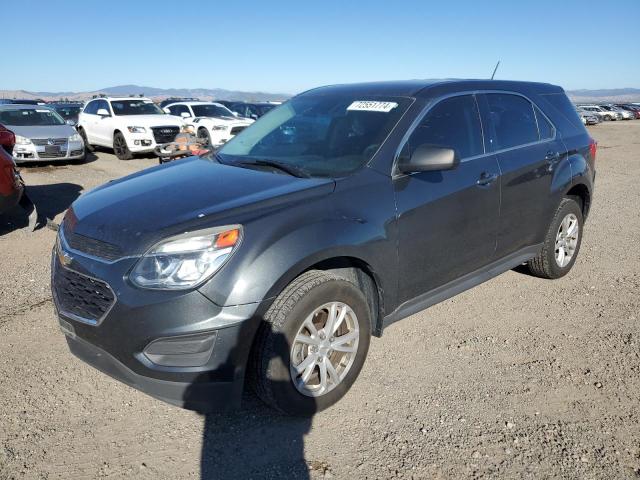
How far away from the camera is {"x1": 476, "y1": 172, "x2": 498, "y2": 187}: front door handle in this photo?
11.8ft

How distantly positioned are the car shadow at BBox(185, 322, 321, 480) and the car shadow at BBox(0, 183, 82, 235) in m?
4.63

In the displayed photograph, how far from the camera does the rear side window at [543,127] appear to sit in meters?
4.39

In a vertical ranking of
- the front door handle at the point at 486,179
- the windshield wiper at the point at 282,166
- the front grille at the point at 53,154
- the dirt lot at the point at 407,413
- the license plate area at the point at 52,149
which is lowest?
the dirt lot at the point at 407,413

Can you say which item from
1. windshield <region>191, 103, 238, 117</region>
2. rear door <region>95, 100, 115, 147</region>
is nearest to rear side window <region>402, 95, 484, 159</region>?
rear door <region>95, 100, 115, 147</region>

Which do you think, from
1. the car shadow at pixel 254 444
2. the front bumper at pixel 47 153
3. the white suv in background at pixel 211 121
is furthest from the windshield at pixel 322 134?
the front bumper at pixel 47 153

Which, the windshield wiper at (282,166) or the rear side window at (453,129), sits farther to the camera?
the rear side window at (453,129)

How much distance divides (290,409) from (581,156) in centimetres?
365

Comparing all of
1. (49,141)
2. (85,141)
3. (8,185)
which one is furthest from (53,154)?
(8,185)

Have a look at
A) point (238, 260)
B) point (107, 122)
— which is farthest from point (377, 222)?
point (107, 122)

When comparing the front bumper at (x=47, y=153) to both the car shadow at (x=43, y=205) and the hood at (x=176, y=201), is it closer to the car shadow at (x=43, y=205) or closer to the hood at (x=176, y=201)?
the car shadow at (x=43, y=205)

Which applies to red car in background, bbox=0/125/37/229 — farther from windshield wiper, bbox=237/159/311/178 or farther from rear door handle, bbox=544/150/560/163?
rear door handle, bbox=544/150/560/163

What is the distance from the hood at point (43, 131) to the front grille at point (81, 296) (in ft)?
35.1

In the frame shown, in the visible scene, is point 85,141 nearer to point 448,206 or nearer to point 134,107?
point 134,107

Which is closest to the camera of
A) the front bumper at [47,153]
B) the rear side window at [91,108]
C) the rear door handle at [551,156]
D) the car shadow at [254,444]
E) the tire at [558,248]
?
the car shadow at [254,444]
